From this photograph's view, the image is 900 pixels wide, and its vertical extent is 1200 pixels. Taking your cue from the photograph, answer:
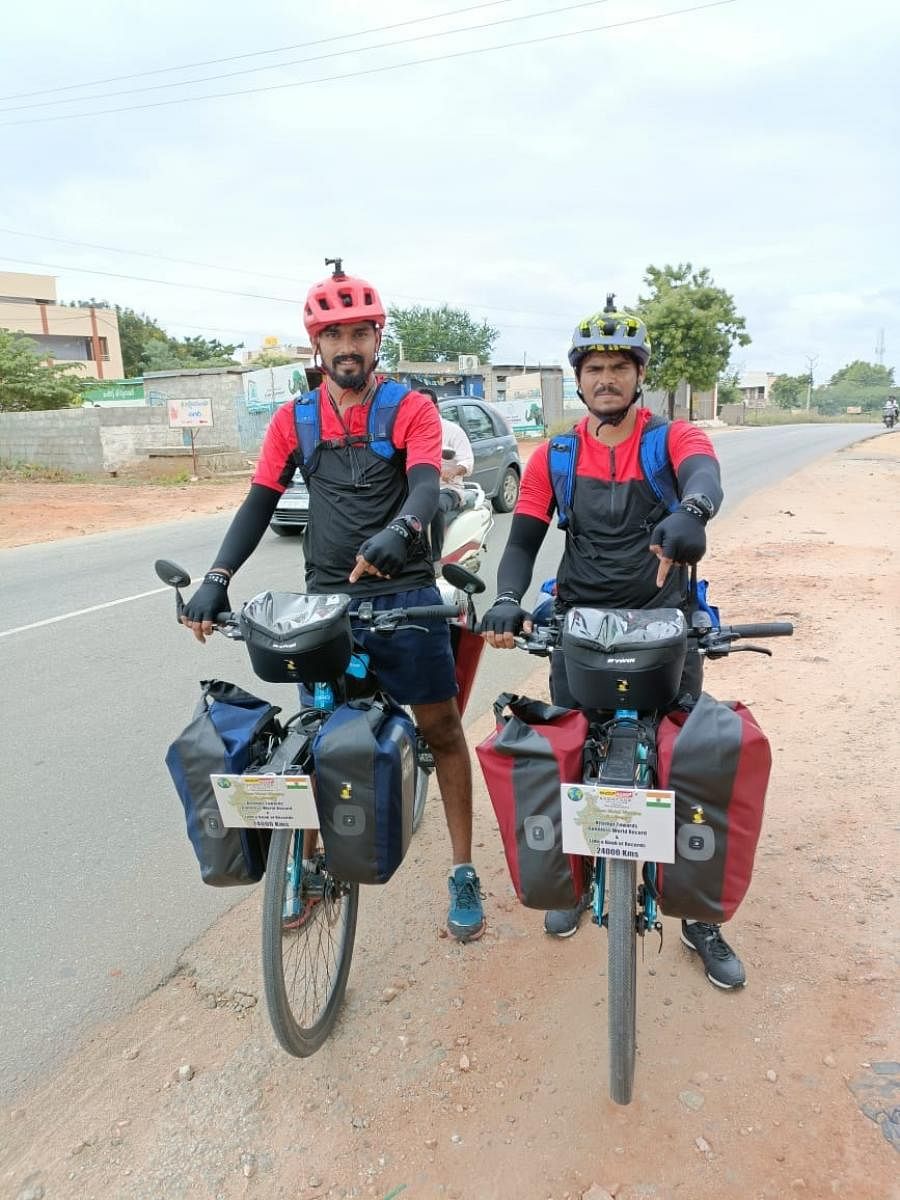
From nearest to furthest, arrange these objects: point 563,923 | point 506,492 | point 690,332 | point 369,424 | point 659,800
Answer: point 659,800 → point 369,424 → point 563,923 → point 506,492 → point 690,332

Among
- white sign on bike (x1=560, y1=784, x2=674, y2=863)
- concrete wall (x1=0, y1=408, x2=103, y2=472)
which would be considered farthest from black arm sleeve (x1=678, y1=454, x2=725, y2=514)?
concrete wall (x1=0, y1=408, x2=103, y2=472)

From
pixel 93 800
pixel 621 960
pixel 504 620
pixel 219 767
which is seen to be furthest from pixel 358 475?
pixel 93 800

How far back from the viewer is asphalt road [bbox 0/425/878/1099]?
110 inches

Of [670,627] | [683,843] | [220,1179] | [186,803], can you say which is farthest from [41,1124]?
[670,627]

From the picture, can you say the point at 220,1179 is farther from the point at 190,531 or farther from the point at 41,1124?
the point at 190,531

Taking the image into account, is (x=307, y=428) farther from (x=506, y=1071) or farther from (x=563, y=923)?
(x=506, y=1071)

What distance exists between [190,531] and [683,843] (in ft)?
38.6

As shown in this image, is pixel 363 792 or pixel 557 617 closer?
pixel 363 792

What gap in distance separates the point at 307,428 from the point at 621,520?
1.04 metres

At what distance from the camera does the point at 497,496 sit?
13.2 metres

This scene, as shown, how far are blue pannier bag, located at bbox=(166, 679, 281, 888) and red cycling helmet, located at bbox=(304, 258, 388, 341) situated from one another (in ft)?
3.84

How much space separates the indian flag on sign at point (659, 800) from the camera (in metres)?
2.01

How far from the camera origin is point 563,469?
2648 millimetres

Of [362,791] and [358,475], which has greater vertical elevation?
[358,475]
